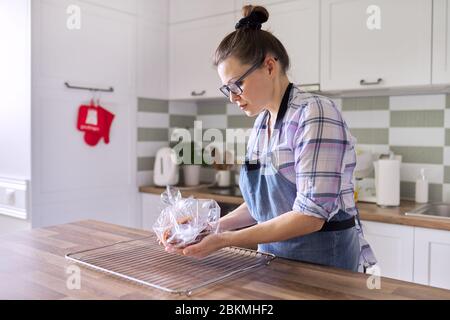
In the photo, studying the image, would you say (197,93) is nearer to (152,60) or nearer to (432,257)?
(152,60)

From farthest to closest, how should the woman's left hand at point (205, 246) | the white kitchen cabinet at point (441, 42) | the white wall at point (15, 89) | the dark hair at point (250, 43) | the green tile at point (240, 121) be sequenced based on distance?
1. the green tile at point (240, 121)
2. the white wall at point (15, 89)
3. the white kitchen cabinet at point (441, 42)
4. the dark hair at point (250, 43)
5. the woman's left hand at point (205, 246)

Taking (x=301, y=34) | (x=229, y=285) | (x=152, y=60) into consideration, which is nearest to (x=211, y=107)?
(x=152, y=60)

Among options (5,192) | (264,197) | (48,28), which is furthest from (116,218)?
(264,197)

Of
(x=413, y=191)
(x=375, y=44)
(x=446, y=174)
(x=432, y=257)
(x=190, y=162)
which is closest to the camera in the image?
(x=432, y=257)

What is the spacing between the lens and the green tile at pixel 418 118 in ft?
7.54

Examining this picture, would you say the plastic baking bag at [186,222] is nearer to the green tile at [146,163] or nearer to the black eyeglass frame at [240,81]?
the black eyeglass frame at [240,81]

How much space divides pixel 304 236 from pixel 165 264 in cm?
38

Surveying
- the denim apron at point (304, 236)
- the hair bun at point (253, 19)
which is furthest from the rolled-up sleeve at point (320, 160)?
the hair bun at point (253, 19)

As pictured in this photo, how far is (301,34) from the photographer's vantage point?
7.82 feet

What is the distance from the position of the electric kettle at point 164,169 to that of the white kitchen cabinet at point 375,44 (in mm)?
1124

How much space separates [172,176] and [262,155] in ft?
5.55

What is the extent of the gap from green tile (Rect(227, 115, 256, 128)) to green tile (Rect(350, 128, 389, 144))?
0.72m

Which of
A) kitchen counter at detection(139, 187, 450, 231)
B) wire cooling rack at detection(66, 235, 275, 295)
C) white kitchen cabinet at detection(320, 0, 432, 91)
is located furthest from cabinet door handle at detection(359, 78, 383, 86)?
wire cooling rack at detection(66, 235, 275, 295)
